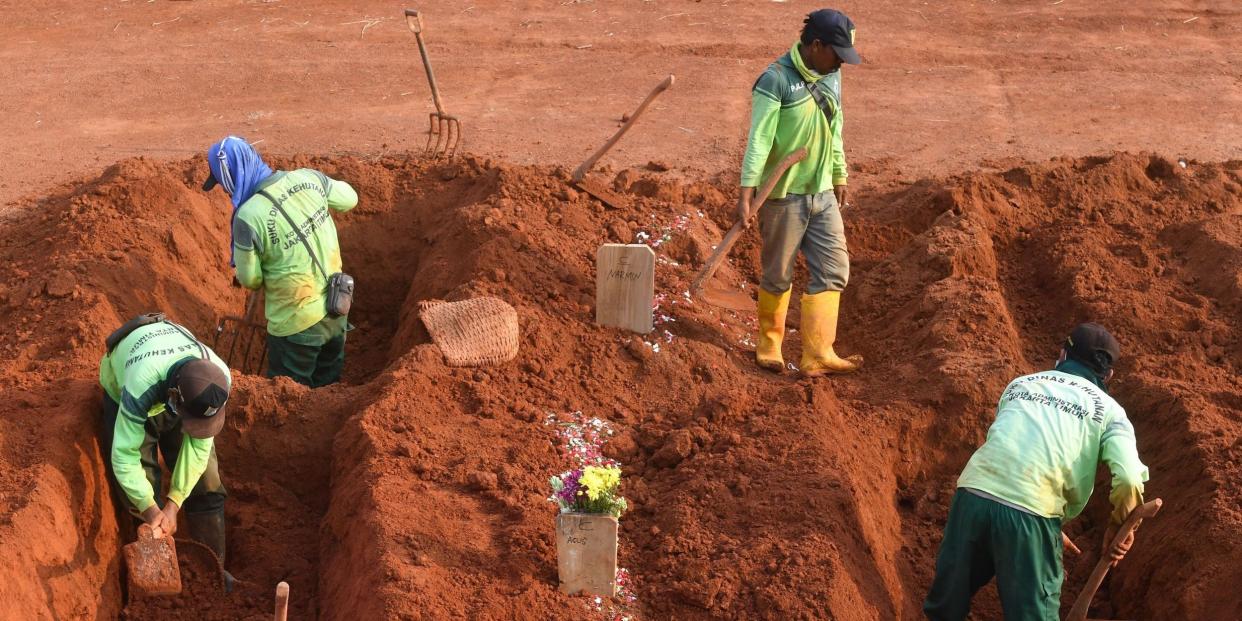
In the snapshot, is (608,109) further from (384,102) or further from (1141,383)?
(1141,383)

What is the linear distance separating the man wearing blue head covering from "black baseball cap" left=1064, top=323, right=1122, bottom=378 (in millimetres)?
4367

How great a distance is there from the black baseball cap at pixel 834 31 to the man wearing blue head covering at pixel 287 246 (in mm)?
3050

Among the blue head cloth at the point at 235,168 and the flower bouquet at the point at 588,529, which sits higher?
the blue head cloth at the point at 235,168

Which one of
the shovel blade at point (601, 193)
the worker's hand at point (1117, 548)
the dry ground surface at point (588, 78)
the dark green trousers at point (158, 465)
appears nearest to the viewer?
the worker's hand at point (1117, 548)

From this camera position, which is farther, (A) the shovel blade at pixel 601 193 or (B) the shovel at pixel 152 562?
(A) the shovel blade at pixel 601 193

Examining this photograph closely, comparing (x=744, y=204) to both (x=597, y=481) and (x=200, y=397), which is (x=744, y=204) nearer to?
(x=597, y=481)

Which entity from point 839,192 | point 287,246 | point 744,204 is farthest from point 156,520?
point 839,192

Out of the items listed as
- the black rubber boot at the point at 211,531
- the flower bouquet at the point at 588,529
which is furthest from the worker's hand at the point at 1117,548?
the black rubber boot at the point at 211,531

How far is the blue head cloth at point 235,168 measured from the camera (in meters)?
7.07

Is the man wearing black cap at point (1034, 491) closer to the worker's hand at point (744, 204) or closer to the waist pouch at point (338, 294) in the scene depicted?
the worker's hand at point (744, 204)

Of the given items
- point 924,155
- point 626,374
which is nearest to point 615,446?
point 626,374

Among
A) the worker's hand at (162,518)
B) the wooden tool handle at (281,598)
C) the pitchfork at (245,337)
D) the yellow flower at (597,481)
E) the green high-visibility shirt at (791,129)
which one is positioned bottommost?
the pitchfork at (245,337)

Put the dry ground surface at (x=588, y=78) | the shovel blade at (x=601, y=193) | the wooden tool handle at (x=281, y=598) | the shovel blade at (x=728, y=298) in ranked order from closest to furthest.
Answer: the wooden tool handle at (x=281, y=598) < the shovel blade at (x=728, y=298) < the shovel blade at (x=601, y=193) < the dry ground surface at (x=588, y=78)

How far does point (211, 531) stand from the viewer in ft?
21.0
